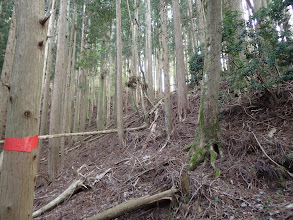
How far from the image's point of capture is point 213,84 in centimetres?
433

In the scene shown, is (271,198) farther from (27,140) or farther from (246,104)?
(27,140)

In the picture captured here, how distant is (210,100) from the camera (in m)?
4.30

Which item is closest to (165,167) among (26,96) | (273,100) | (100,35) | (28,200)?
(28,200)

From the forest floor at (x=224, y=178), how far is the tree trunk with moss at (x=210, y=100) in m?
0.23

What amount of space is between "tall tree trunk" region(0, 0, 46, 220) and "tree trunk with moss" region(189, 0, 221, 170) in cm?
302

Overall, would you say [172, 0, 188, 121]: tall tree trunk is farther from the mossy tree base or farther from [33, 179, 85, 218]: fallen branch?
[33, 179, 85, 218]: fallen branch

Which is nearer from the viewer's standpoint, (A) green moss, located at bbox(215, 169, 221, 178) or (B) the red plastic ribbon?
(B) the red plastic ribbon

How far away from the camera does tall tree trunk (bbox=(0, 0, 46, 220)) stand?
1845mm

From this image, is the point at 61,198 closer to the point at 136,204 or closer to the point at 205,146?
the point at 136,204

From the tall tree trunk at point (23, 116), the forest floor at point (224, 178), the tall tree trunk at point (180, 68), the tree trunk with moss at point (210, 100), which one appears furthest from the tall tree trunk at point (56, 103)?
the tall tree trunk at point (23, 116)

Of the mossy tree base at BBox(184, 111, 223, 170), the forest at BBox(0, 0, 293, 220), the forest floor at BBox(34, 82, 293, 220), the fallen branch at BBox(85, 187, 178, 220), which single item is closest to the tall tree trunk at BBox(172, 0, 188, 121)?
the forest at BBox(0, 0, 293, 220)

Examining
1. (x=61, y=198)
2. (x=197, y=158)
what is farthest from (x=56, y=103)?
(x=197, y=158)

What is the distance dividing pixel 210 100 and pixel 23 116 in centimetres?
362

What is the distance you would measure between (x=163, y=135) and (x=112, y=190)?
10.0 ft
